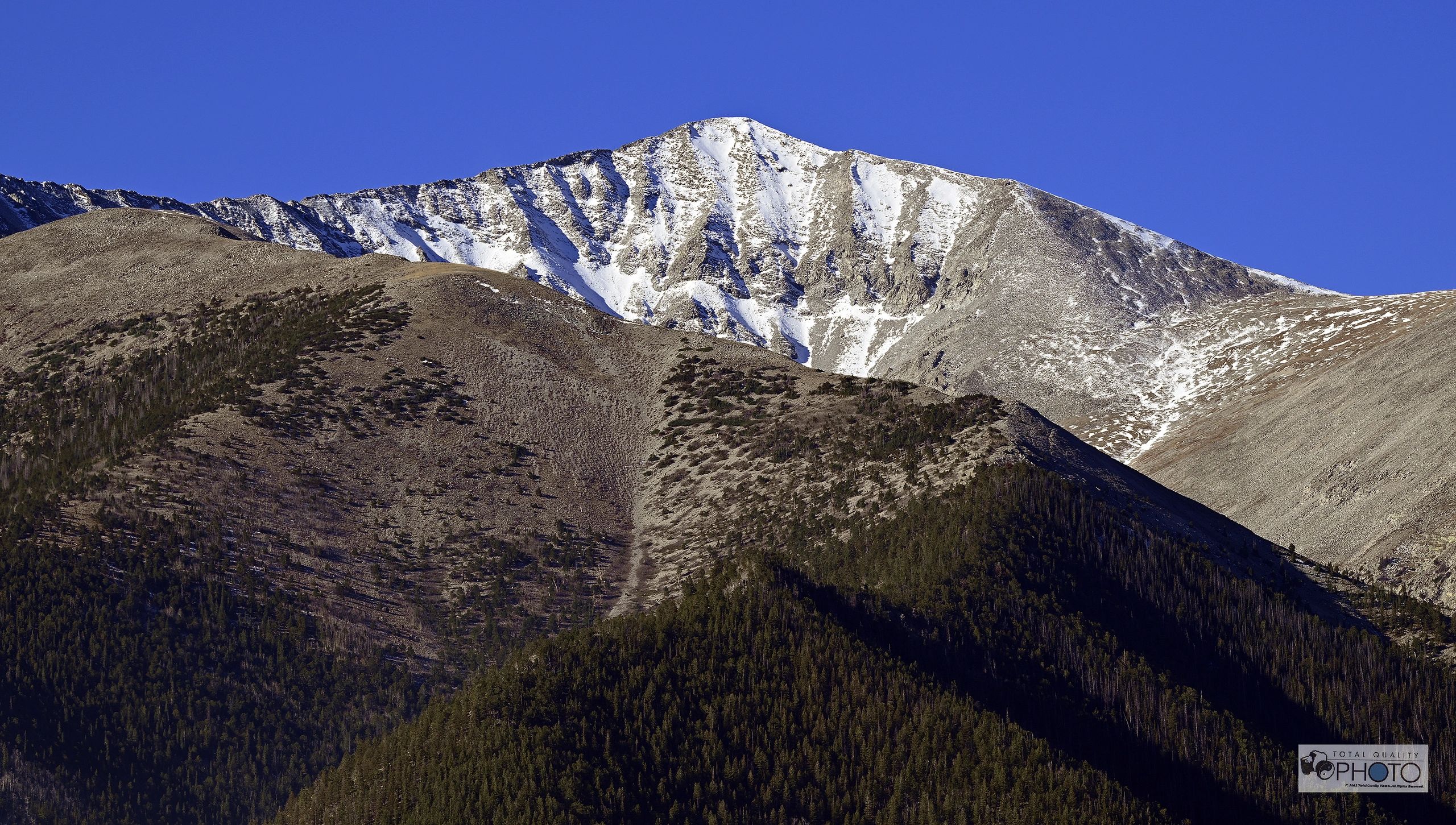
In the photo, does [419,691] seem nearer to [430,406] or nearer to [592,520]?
[592,520]

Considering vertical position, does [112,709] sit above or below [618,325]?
below

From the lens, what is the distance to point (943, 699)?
7719 centimetres

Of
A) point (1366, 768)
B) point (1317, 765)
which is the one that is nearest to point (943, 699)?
point (1317, 765)

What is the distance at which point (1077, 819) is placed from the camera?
68812 mm

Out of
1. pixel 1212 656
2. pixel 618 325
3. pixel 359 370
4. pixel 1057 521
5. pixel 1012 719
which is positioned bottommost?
pixel 1012 719

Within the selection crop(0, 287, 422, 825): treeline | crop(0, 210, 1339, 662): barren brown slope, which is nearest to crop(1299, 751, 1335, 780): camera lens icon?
crop(0, 210, 1339, 662): barren brown slope

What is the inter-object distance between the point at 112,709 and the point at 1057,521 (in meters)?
51.7

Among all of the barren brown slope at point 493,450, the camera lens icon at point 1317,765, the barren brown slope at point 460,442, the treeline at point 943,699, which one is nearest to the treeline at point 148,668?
the barren brown slope at point 460,442

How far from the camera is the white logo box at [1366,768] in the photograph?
80.1 meters

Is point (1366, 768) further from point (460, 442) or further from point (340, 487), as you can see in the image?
point (340, 487)

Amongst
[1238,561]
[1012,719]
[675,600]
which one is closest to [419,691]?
[675,600]

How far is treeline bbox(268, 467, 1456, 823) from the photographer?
71.2 meters

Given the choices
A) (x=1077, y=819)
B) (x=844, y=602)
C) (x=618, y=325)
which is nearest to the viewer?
(x=1077, y=819)

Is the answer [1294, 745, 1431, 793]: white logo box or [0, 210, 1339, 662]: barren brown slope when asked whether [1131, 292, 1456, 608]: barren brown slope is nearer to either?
[0, 210, 1339, 662]: barren brown slope
